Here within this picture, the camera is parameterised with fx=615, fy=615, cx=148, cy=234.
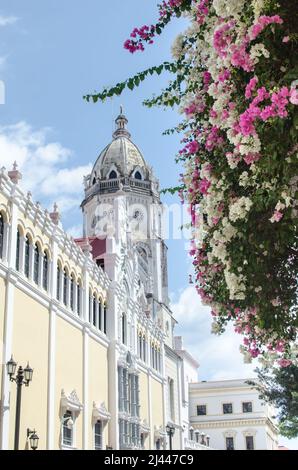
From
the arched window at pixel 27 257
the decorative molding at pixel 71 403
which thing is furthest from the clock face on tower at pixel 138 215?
the arched window at pixel 27 257

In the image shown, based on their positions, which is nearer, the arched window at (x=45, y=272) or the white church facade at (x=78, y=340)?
the white church facade at (x=78, y=340)

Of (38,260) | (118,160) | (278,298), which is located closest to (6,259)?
(38,260)

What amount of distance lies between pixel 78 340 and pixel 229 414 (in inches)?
1694

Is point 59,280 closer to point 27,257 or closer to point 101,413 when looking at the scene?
point 27,257

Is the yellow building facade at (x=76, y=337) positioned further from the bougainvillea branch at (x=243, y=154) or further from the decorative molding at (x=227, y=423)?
the decorative molding at (x=227, y=423)

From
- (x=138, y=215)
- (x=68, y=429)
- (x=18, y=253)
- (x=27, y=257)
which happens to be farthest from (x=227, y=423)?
(x=18, y=253)

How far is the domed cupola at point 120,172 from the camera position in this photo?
207ft

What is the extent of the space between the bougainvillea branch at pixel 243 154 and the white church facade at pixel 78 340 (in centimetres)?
1143

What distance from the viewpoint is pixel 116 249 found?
118 ft

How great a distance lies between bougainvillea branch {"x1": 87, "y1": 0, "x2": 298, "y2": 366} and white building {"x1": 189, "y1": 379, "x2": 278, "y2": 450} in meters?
59.6

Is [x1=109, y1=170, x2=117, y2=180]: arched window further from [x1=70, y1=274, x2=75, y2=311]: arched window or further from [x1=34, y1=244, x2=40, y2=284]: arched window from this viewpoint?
[x1=34, y1=244, x2=40, y2=284]: arched window

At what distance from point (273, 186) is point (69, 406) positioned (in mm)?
20703

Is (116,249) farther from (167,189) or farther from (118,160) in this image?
(118,160)

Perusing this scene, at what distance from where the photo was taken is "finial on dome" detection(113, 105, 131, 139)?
6950 centimetres
